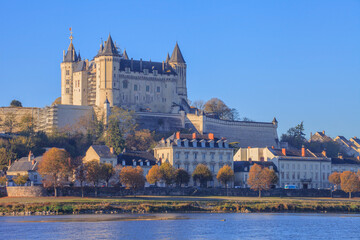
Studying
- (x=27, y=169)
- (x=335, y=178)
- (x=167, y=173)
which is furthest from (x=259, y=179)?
(x=27, y=169)

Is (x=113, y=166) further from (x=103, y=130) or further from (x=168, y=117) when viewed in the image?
(x=168, y=117)

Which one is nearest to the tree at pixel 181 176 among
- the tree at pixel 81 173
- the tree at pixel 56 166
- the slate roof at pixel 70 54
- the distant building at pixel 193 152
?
the distant building at pixel 193 152

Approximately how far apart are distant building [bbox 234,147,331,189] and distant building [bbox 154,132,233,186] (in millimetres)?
6636

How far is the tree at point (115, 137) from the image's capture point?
4314 inches

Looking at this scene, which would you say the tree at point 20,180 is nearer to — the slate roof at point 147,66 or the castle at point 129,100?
the castle at point 129,100

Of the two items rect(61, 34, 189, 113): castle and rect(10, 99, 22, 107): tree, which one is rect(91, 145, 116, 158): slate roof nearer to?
rect(61, 34, 189, 113): castle

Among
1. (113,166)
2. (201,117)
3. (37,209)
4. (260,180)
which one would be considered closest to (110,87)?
(201,117)

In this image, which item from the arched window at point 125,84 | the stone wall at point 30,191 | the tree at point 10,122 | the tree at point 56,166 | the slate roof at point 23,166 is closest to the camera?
the stone wall at point 30,191

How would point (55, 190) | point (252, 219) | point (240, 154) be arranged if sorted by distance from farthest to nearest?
point (240, 154) → point (55, 190) → point (252, 219)

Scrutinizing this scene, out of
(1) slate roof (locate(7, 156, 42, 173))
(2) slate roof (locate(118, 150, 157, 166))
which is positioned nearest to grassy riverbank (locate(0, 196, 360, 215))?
(2) slate roof (locate(118, 150, 157, 166))

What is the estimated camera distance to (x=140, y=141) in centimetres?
11812

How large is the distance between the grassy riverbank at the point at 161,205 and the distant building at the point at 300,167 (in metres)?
17.7

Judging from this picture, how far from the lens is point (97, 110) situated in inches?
5079

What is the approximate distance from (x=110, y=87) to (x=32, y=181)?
44.1 meters
